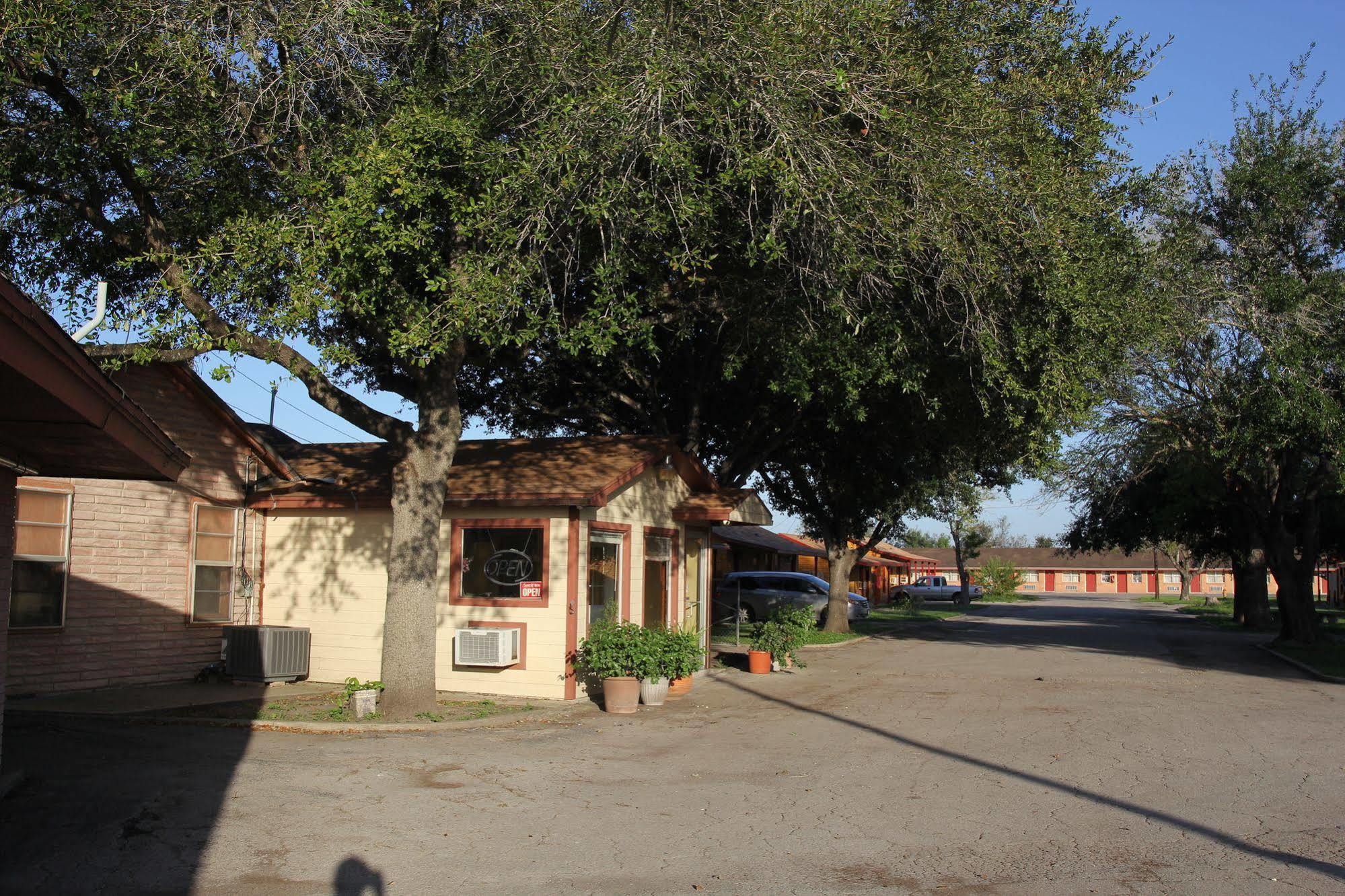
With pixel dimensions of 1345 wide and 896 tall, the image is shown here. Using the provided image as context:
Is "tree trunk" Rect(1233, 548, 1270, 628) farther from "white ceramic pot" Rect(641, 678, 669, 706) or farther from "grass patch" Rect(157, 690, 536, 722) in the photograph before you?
"grass patch" Rect(157, 690, 536, 722)

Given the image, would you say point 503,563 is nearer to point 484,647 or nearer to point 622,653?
point 484,647

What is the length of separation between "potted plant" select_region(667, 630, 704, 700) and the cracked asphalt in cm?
62

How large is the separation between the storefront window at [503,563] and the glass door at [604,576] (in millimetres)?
832

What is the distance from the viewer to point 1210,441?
2231cm

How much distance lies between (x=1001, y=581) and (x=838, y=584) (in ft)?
164

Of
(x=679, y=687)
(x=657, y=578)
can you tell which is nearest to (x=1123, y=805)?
(x=679, y=687)

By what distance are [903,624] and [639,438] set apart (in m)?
23.5

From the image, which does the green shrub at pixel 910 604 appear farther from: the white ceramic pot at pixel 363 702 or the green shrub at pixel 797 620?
the white ceramic pot at pixel 363 702

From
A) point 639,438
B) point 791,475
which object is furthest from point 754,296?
point 791,475

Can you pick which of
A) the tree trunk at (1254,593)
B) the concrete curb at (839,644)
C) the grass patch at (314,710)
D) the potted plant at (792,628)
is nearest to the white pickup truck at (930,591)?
the tree trunk at (1254,593)

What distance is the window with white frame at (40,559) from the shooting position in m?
13.4

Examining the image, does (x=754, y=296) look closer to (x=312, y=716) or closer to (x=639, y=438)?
(x=639, y=438)

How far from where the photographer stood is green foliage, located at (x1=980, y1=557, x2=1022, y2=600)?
7825cm

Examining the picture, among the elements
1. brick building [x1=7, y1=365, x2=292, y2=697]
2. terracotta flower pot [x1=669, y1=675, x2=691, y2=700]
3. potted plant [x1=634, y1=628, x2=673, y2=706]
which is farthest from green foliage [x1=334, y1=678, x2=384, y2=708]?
terracotta flower pot [x1=669, y1=675, x2=691, y2=700]
